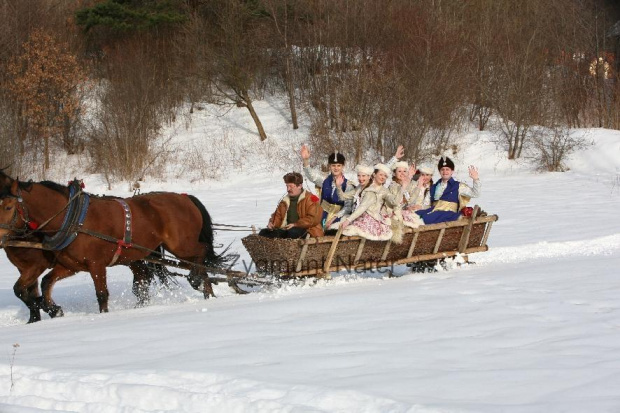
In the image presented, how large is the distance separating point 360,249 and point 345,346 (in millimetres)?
3106

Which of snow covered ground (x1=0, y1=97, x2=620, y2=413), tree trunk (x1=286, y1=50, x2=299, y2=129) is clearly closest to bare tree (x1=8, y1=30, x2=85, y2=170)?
tree trunk (x1=286, y1=50, x2=299, y2=129)

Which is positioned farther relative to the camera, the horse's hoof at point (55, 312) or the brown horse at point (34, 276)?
the horse's hoof at point (55, 312)

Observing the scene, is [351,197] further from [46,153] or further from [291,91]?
[46,153]

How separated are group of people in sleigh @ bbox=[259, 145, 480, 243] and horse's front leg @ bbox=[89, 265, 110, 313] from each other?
70.8 inches

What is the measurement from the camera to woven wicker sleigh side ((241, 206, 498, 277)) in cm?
807

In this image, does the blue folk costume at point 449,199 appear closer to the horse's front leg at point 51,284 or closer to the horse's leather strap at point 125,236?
the horse's leather strap at point 125,236

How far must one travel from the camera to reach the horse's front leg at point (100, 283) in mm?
7707

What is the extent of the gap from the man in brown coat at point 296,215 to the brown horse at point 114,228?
33.3 inches

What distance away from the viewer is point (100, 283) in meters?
7.76

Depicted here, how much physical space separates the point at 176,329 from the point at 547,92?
2336 centimetres

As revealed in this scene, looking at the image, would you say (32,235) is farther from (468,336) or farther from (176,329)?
(468,336)

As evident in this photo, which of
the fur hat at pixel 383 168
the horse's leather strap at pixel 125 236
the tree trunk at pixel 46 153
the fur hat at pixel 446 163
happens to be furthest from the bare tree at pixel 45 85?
the fur hat at pixel 383 168

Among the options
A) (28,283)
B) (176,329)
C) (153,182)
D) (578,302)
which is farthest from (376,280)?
(153,182)

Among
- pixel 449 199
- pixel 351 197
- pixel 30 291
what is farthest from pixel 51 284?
pixel 449 199
